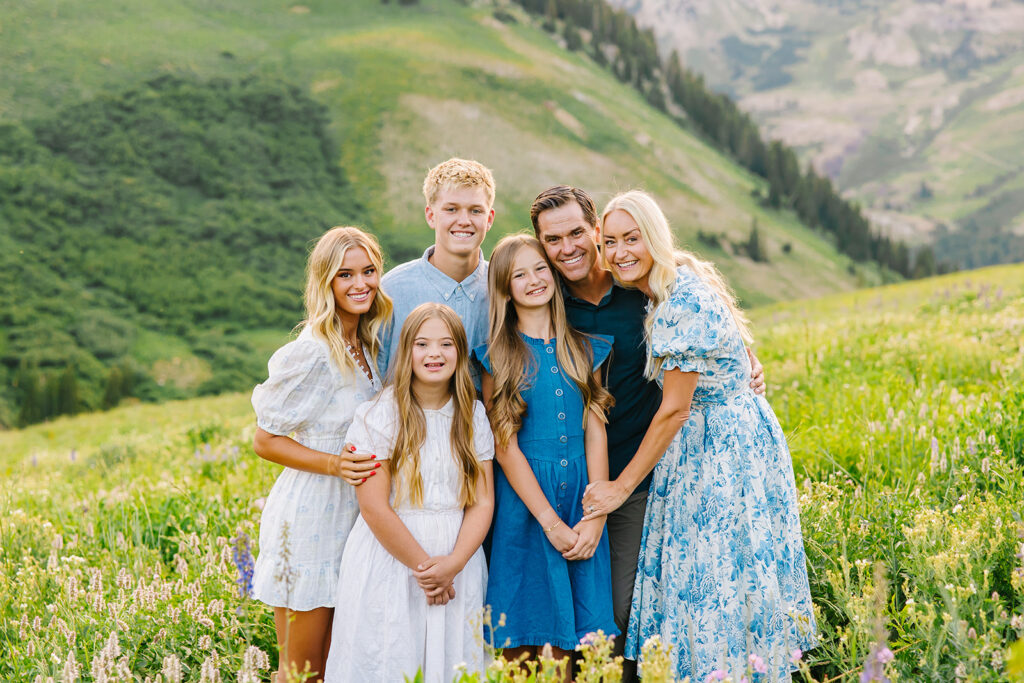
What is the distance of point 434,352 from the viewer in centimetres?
420

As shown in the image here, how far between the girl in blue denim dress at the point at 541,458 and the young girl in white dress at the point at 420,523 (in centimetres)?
15

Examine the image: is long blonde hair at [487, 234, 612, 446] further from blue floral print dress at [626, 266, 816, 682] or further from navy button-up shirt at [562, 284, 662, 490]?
blue floral print dress at [626, 266, 816, 682]

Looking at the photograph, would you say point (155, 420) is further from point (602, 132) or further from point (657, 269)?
point (602, 132)

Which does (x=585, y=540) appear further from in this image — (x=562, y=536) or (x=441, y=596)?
(x=441, y=596)

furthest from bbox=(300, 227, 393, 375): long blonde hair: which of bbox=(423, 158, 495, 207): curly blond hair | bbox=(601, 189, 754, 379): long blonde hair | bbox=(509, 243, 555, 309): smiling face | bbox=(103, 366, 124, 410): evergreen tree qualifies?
bbox=(103, 366, 124, 410): evergreen tree

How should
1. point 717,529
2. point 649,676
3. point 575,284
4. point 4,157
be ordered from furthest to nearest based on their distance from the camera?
point 4,157, point 575,284, point 717,529, point 649,676

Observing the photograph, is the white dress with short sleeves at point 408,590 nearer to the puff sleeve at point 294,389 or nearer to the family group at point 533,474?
the family group at point 533,474

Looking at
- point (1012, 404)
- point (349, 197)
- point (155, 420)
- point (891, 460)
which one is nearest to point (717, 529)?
point (891, 460)

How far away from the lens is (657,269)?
4258 millimetres

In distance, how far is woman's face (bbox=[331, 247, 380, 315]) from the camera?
441 centimetres

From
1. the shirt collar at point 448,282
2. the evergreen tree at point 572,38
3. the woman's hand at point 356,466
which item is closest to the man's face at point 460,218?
the shirt collar at point 448,282

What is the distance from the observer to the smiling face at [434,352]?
421 cm

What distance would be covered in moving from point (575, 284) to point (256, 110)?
82.9m

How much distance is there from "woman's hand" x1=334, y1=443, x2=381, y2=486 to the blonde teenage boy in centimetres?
100
